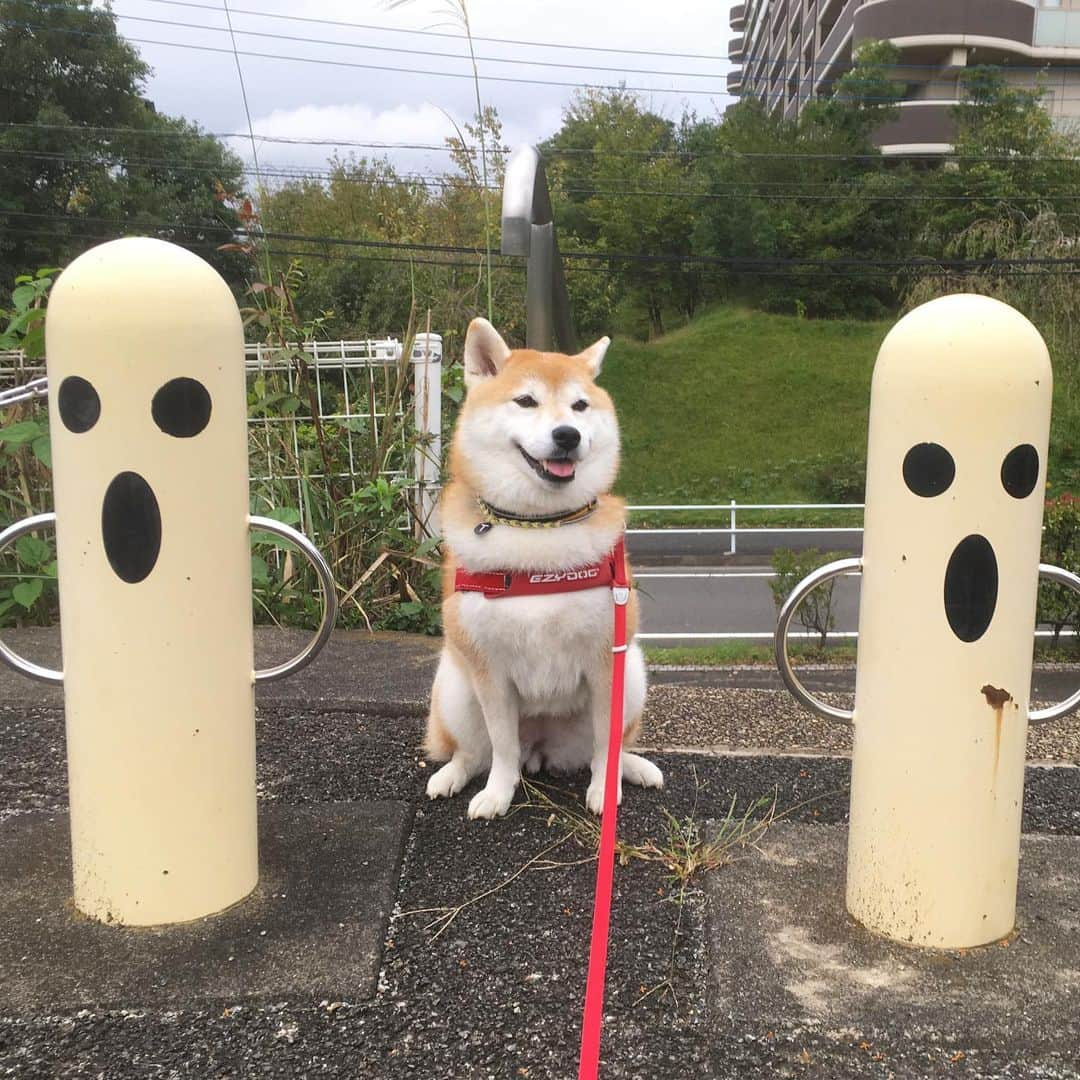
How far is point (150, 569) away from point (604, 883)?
3.66ft

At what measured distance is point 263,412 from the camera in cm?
530

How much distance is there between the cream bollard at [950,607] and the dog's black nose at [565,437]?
75cm

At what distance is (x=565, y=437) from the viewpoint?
8.02 ft

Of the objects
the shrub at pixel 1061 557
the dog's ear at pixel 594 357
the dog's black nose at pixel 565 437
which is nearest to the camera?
the dog's black nose at pixel 565 437

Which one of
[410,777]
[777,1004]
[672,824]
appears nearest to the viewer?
[777,1004]

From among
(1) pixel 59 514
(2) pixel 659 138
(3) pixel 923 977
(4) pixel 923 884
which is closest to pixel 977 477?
(4) pixel 923 884

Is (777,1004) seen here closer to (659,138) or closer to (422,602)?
(422,602)

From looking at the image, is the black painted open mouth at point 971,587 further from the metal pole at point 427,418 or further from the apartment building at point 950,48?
the apartment building at point 950,48

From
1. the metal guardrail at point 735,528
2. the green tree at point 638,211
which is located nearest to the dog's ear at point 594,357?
the metal guardrail at point 735,528

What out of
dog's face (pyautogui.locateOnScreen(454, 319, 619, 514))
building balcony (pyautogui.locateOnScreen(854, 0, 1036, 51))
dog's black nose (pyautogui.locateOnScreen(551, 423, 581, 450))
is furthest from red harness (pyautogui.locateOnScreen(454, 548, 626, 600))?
building balcony (pyautogui.locateOnScreen(854, 0, 1036, 51))

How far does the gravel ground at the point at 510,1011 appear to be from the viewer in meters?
1.66

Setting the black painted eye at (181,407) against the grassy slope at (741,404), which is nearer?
the black painted eye at (181,407)

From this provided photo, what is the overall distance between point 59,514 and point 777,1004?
5.88ft

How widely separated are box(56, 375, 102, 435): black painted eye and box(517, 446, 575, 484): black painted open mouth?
42.5 inches
